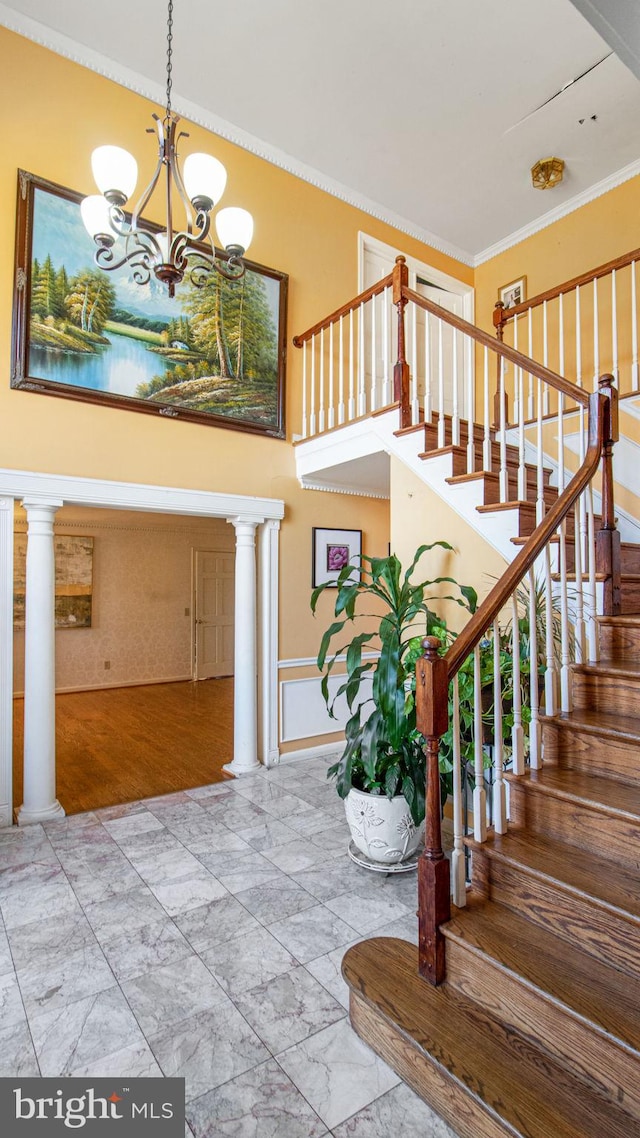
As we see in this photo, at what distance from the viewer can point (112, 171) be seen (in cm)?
219

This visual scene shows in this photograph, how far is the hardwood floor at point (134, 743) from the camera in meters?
3.89

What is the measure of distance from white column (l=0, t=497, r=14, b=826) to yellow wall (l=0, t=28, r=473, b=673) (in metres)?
0.39

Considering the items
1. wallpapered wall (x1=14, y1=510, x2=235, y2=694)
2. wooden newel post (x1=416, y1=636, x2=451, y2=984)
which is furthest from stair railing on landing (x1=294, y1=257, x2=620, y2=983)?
wallpapered wall (x1=14, y1=510, x2=235, y2=694)

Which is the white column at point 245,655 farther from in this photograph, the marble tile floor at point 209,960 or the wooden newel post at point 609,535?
the wooden newel post at point 609,535

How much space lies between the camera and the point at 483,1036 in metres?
1.51

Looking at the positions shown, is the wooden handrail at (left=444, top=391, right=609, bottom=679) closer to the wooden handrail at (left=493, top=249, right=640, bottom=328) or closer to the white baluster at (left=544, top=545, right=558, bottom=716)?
the white baluster at (left=544, top=545, right=558, bottom=716)

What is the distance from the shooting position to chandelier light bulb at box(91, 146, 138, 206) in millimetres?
2180

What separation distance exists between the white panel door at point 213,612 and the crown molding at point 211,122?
487cm

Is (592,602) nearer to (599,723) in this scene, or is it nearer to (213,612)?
(599,723)

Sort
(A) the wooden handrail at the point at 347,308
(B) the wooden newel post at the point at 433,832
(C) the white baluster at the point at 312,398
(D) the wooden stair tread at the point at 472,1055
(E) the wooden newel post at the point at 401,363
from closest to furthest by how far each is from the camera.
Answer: (D) the wooden stair tread at the point at 472,1055 → (B) the wooden newel post at the point at 433,832 → (E) the wooden newel post at the point at 401,363 → (A) the wooden handrail at the point at 347,308 → (C) the white baluster at the point at 312,398

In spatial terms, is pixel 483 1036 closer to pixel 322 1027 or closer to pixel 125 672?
pixel 322 1027

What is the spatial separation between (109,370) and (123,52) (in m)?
2.06

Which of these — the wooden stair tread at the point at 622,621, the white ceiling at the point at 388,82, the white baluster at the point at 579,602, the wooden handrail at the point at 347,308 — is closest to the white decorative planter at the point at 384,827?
the white baluster at the point at 579,602

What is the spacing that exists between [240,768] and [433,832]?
2.75m
